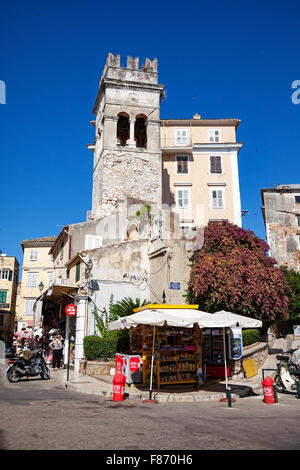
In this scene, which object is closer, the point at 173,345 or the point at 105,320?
the point at 173,345

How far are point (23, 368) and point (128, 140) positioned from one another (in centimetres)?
2454

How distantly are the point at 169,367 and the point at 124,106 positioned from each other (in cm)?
2575

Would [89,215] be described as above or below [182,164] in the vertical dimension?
below

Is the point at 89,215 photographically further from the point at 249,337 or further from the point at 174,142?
the point at 249,337

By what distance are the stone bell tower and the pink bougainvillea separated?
13.0m

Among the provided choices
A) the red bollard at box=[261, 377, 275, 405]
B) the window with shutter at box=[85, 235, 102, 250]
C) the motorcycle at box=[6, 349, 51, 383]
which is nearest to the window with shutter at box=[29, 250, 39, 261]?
the window with shutter at box=[85, 235, 102, 250]

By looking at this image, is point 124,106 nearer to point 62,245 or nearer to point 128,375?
point 62,245

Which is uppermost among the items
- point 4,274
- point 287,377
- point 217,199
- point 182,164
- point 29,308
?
point 182,164

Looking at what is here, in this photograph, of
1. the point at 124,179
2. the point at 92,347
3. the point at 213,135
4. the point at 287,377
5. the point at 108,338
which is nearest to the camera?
the point at 287,377

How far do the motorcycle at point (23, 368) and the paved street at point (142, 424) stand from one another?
12.2 ft

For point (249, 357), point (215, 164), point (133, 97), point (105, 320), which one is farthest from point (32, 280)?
point (249, 357)

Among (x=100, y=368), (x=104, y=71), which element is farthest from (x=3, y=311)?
(x=100, y=368)

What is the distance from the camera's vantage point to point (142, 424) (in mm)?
6824

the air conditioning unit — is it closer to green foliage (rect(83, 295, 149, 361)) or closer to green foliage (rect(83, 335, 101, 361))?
green foliage (rect(83, 295, 149, 361))
